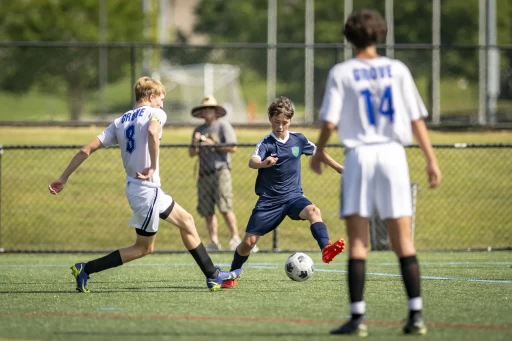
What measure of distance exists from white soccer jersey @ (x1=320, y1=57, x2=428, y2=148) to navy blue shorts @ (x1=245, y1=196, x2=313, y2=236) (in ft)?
10.1

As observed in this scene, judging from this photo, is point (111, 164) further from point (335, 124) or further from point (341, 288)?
point (335, 124)

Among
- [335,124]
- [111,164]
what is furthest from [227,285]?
[111,164]

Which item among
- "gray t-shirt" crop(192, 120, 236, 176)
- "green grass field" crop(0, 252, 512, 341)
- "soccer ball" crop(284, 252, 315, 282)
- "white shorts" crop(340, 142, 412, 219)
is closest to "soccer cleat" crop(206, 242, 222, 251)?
"gray t-shirt" crop(192, 120, 236, 176)

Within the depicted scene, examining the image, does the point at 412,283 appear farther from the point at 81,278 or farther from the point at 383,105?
the point at 81,278

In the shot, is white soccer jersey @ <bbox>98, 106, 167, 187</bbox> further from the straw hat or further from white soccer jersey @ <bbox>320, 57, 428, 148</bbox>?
the straw hat

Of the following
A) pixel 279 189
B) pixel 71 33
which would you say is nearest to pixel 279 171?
pixel 279 189

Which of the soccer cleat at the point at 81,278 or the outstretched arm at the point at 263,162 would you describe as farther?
the outstretched arm at the point at 263,162

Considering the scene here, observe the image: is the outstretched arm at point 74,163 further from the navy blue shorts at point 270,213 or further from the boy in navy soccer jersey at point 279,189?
the navy blue shorts at point 270,213

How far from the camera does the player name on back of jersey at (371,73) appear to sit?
596 centimetres

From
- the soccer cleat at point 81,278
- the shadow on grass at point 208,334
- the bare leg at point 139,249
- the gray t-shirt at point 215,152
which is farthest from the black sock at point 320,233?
the gray t-shirt at point 215,152

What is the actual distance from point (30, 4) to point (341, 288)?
3375cm

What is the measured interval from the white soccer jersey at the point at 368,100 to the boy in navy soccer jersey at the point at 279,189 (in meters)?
2.85

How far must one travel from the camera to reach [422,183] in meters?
17.5

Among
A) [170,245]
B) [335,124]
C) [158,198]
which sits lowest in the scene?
[170,245]
